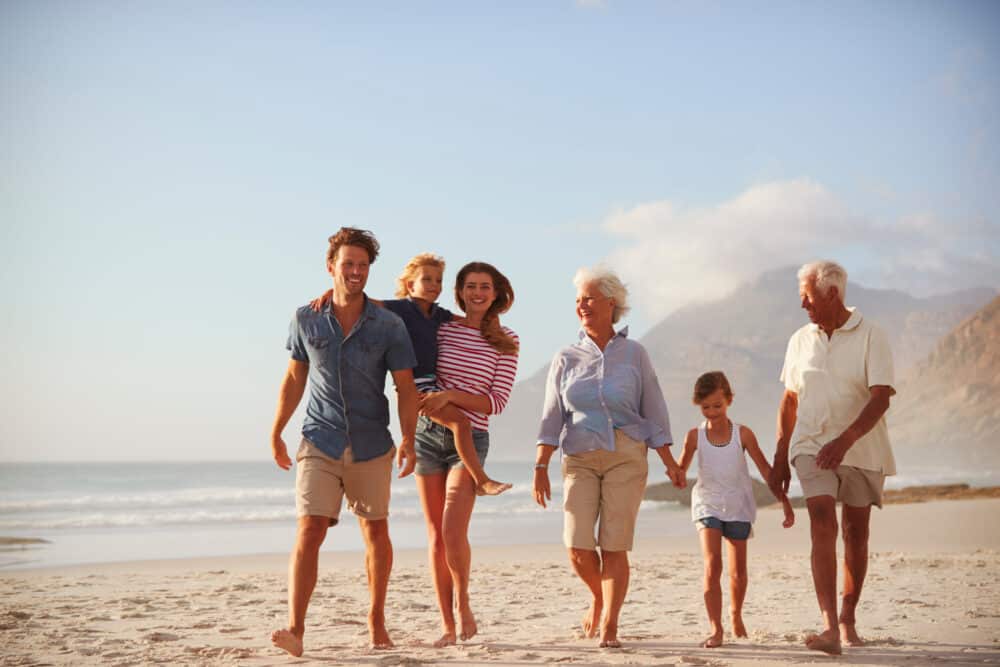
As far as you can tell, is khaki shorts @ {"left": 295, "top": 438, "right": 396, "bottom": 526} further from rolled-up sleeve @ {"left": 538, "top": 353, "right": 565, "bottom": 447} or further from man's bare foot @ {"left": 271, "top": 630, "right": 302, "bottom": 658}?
rolled-up sleeve @ {"left": 538, "top": 353, "right": 565, "bottom": 447}

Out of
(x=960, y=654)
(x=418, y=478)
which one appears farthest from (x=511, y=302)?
(x=960, y=654)

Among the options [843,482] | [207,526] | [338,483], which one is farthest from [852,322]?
[207,526]

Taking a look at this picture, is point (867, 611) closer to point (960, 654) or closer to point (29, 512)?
point (960, 654)

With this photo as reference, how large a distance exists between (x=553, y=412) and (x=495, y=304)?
79cm

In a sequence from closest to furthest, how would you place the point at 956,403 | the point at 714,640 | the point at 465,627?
the point at 714,640
the point at 465,627
the point at 956,403

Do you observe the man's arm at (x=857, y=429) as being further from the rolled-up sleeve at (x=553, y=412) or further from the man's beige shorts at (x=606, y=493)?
the rolled-up sleeve at (x=553, y=412)

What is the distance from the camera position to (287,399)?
193 inches

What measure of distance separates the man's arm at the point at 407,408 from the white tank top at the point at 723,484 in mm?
1579

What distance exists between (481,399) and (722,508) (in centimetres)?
143

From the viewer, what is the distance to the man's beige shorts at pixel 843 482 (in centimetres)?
488

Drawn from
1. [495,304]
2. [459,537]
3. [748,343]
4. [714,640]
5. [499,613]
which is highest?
[748,343]

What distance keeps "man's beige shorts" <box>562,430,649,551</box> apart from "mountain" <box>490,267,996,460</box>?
247ft

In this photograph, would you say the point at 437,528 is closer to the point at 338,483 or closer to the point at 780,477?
the point at 338,483

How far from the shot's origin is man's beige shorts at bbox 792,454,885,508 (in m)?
4.88
